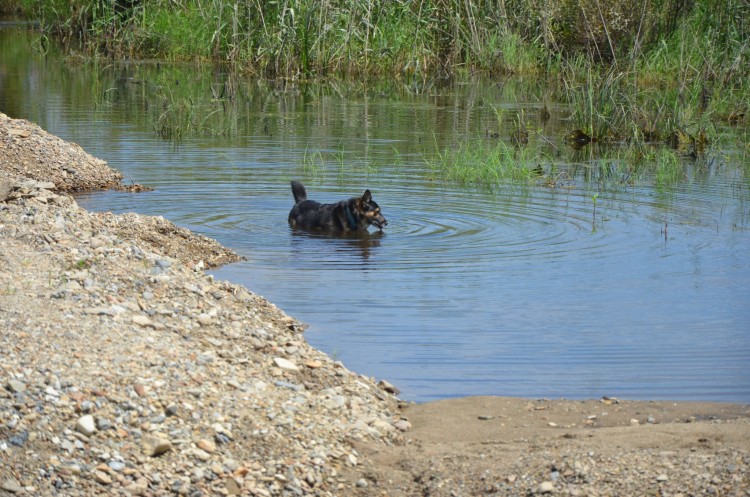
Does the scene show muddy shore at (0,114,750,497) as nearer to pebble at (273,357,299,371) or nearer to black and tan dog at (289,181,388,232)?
pebble at (273,357,299,371)

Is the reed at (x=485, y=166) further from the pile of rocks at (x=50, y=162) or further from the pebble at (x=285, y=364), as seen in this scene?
the pebble at (x=285, y=364)

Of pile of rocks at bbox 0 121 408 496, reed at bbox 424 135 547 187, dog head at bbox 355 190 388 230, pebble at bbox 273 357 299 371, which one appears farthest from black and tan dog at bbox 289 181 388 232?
pebble at bbox 273 357 299 371

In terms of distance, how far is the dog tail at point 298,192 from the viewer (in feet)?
41.6

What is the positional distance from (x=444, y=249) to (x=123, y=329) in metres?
4.94

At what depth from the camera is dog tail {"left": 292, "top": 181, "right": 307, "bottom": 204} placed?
41.6 ft

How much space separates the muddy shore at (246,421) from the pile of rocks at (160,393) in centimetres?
1

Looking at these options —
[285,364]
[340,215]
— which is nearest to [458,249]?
[340,215]

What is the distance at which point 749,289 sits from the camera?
32.1 ft

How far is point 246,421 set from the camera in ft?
19.4

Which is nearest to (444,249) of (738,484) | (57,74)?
(738,484)

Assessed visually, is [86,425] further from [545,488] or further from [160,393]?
[545,488]

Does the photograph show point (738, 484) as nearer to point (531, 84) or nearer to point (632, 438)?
point (632, 438)

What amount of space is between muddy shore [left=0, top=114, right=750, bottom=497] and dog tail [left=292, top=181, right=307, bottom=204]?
474 centimetres

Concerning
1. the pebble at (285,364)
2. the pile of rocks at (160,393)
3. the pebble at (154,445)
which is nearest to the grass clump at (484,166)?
the pile of rocks at (160,393)
